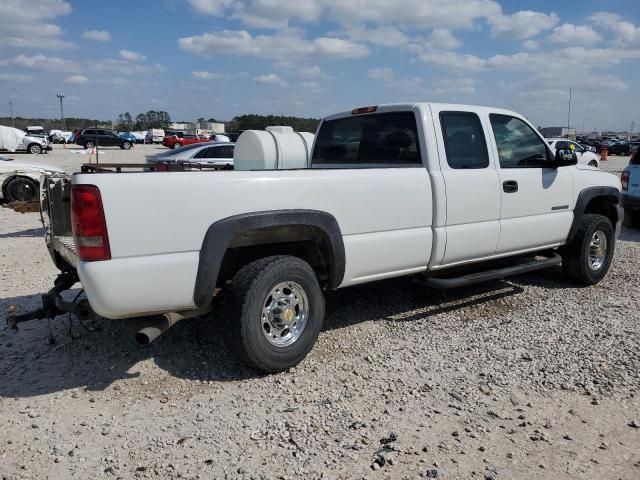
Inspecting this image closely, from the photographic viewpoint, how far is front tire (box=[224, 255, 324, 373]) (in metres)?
3.80

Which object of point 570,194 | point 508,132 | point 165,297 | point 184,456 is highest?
point 508,132

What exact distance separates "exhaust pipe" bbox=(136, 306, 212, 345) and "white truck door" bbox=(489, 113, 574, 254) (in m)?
3.03

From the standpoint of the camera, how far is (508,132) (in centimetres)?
563

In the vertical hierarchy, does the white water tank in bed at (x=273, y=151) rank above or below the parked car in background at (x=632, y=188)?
above

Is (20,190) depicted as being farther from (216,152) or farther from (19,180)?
(216,152)

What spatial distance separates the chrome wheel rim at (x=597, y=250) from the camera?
6496 mm

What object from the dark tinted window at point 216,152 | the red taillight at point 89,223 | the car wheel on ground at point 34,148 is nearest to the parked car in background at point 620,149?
the dark tinted window at point 216,152

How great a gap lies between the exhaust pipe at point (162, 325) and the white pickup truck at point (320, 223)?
0.01 metres

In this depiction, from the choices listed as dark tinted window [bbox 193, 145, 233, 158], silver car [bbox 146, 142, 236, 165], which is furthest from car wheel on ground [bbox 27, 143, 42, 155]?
dark tinted window [bbox 193, 145, 233, 158]

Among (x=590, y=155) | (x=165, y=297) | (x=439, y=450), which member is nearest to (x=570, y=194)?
(x=439, y=450)

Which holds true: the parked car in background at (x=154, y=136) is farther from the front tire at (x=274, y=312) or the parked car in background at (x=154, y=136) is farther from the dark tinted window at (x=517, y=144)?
the front tire at (x=274, y=312)

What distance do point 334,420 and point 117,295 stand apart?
5.04 feet

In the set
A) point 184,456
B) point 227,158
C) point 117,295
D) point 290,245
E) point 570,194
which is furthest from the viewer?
point 227,158

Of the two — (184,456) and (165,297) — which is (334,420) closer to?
(184,456)
